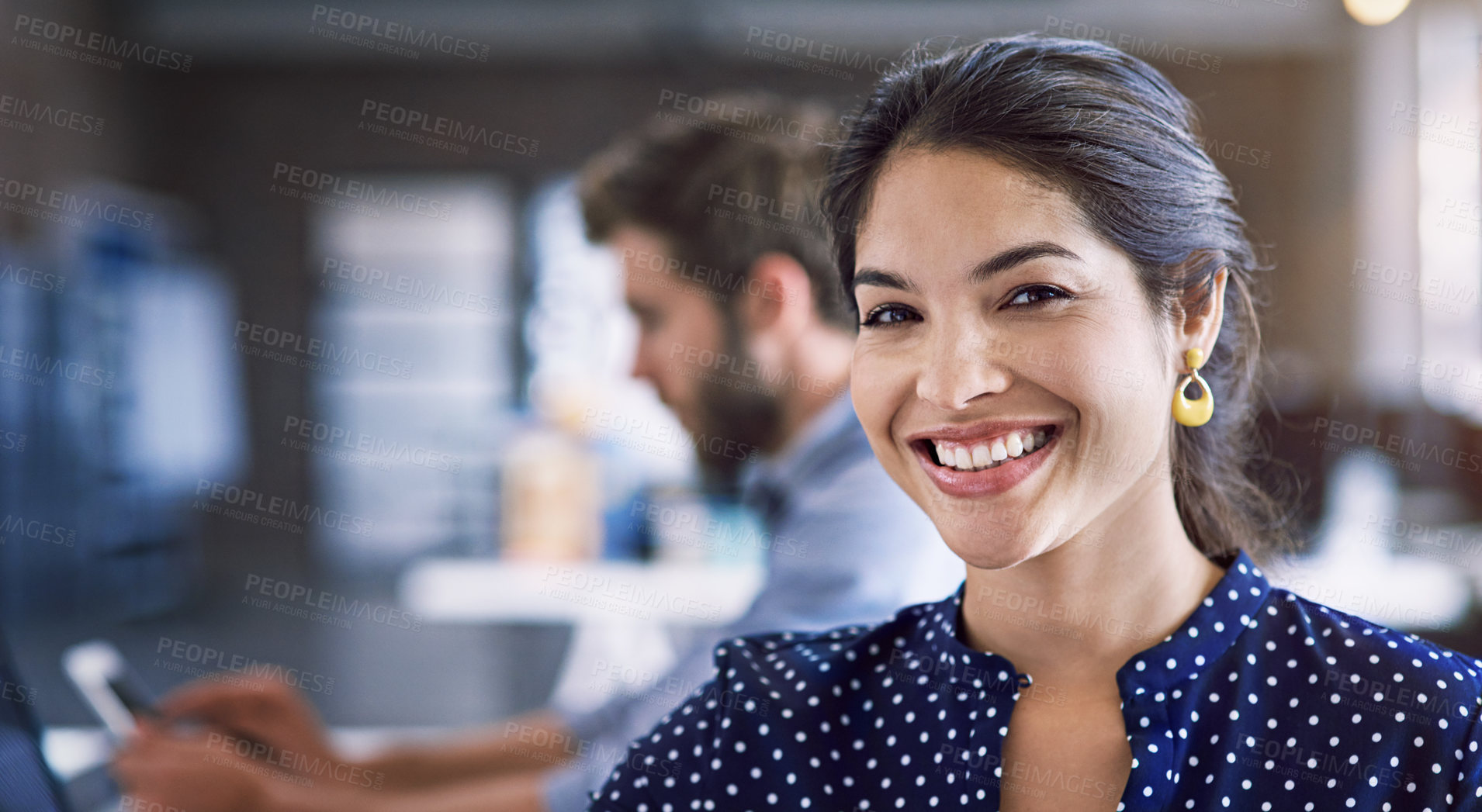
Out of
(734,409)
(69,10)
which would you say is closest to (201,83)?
(69,10)

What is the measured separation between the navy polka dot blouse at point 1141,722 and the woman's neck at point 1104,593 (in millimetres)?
23

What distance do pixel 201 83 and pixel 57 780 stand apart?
772 centimetres

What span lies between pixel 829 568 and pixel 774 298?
1.43 feet

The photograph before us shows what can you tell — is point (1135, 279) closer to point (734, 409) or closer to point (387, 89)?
point (734, 409)

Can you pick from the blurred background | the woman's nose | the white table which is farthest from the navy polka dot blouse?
the blurred background

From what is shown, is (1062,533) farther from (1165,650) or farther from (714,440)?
(714,440)

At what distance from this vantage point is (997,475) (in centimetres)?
86

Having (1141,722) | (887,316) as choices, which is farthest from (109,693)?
(1141,722)

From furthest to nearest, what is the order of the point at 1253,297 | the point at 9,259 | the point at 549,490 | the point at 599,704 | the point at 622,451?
the point at 622,451 → the point at 9,259 → the point at 549,490 → the point at 599,704 → the point at 1253,297

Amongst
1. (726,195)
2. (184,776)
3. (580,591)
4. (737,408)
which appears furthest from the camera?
(580,591)

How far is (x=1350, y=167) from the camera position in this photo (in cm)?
693

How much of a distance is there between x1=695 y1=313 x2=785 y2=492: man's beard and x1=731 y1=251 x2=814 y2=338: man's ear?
4cm

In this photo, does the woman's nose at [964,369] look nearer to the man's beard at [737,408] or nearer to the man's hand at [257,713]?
the man's beard at [737,408]

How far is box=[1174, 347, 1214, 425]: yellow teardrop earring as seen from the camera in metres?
0.90
